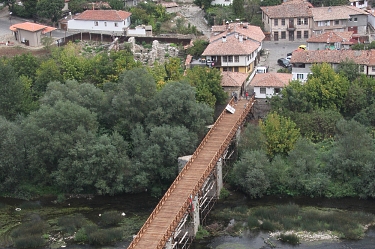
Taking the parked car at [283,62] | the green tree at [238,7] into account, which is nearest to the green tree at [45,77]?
the parked car at [283,62]

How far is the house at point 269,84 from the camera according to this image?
2785 inches

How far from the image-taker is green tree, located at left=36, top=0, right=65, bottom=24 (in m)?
90.2

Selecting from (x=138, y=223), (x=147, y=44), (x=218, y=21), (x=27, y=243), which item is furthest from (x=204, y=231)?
(x=218, y=21)

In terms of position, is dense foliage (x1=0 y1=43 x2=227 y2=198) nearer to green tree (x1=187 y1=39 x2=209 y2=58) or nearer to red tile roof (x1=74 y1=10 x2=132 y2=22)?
green tree (x1=187 y1=39 x2=209 y2=58)

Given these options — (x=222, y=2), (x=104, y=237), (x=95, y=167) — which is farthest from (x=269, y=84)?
(x=222, y=2)

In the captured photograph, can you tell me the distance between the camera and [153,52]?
81375 mm

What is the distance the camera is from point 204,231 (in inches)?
2168

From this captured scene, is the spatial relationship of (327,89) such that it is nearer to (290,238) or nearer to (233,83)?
(233,83)

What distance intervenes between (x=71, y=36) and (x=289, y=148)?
33763mm

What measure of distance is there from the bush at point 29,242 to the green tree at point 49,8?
41.7 metres

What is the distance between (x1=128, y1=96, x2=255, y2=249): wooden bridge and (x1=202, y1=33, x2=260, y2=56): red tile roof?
7289 millimetres

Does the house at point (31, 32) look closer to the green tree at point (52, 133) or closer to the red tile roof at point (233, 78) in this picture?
the green tree at point (52, 133)

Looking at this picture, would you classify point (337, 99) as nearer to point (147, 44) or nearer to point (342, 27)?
point (342, 27)

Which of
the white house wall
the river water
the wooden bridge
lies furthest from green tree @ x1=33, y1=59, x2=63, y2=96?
the wooden bridge
